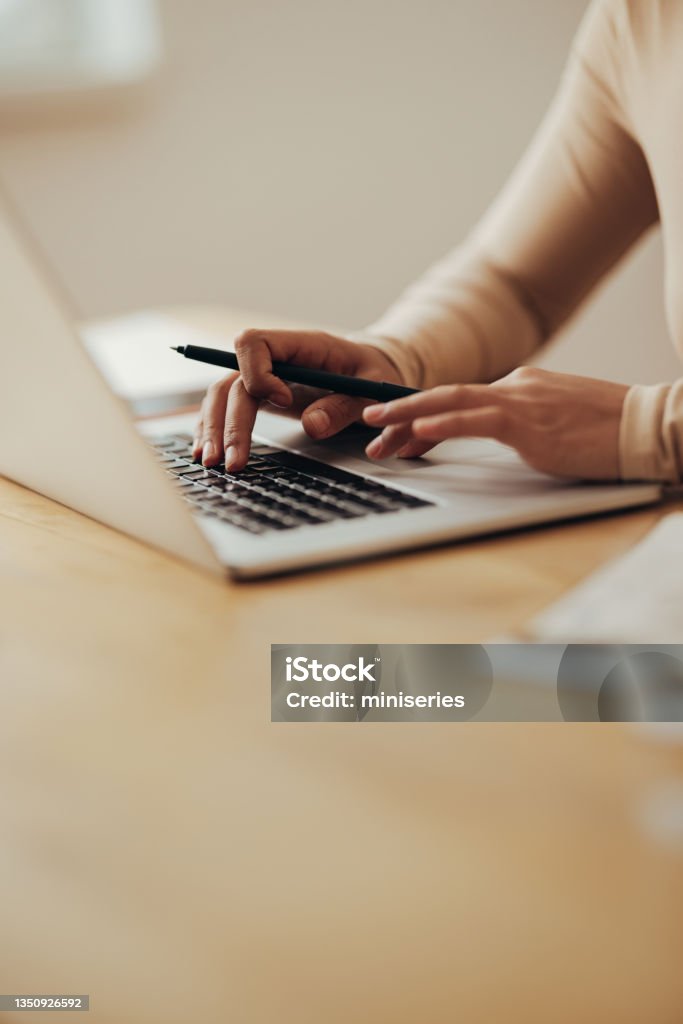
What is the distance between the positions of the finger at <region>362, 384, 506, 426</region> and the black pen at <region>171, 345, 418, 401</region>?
24 millimetres

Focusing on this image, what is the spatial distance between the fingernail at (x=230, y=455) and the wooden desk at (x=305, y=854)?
177mm

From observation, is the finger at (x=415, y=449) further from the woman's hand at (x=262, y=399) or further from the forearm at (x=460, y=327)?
the forearm at (x=460, y=327)

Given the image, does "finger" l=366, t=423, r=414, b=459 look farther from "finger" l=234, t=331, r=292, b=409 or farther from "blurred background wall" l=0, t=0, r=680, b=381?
"blurred background wall" l=0, t=0, r=680, b=381

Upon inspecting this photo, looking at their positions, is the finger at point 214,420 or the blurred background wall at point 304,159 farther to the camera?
the blurred background wall at point 304,159

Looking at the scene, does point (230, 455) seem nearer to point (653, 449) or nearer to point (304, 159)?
point (653, 449)

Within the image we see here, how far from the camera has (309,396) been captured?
62cm

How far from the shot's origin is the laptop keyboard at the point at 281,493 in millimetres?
464

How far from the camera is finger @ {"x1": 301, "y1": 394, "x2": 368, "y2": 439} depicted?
59cm

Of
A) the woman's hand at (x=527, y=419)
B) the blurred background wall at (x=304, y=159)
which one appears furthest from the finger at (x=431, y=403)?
the blurred background wall at (x=304, y=159)

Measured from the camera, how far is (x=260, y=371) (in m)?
0.61

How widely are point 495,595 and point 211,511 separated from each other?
140 mm

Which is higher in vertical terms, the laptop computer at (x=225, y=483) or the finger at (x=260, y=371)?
the finger at (x=260, y=371)

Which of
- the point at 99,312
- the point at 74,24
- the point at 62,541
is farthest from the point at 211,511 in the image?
the point at 74,24

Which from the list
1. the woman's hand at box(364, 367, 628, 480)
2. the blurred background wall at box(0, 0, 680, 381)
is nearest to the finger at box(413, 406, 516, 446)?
the woman's hand at box(364, 367, 628, 480)
